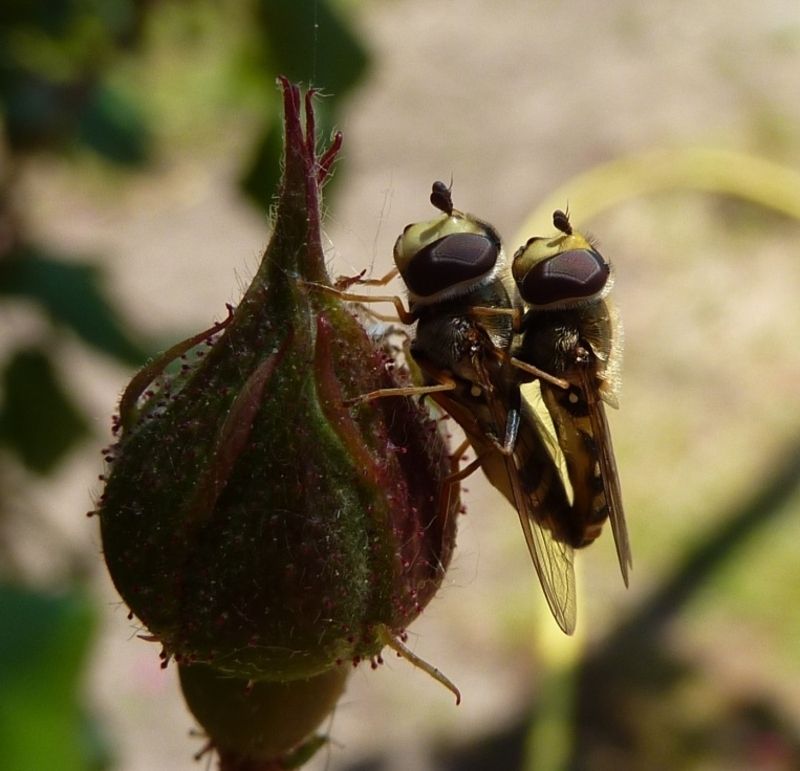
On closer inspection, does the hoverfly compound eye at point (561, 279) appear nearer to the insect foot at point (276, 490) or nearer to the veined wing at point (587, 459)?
the veined wing at point (587, 459)

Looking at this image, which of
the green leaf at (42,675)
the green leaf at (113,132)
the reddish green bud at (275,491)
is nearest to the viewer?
the reddish green bud at (275,491)

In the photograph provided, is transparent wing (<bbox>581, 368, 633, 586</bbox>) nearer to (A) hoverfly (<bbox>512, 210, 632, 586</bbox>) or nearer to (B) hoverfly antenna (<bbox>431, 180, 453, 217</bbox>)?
(A) hoverfly (<bbox>512, 210, 632, 586</bbox>)

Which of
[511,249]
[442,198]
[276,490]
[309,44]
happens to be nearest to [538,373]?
[442,198]

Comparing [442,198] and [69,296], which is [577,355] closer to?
[442,198]

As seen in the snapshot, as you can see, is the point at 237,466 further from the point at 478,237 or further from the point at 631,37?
the point at 631,37

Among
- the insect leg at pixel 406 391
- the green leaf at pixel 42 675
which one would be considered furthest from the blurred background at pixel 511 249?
the insect leg at pixel 406 391

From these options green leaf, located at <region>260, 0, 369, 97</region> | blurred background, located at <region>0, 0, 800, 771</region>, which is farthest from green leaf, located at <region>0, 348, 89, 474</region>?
green leaf, located at <region>260, 0, 369, 97</region>

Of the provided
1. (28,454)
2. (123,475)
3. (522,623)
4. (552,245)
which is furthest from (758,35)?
(123,475)
